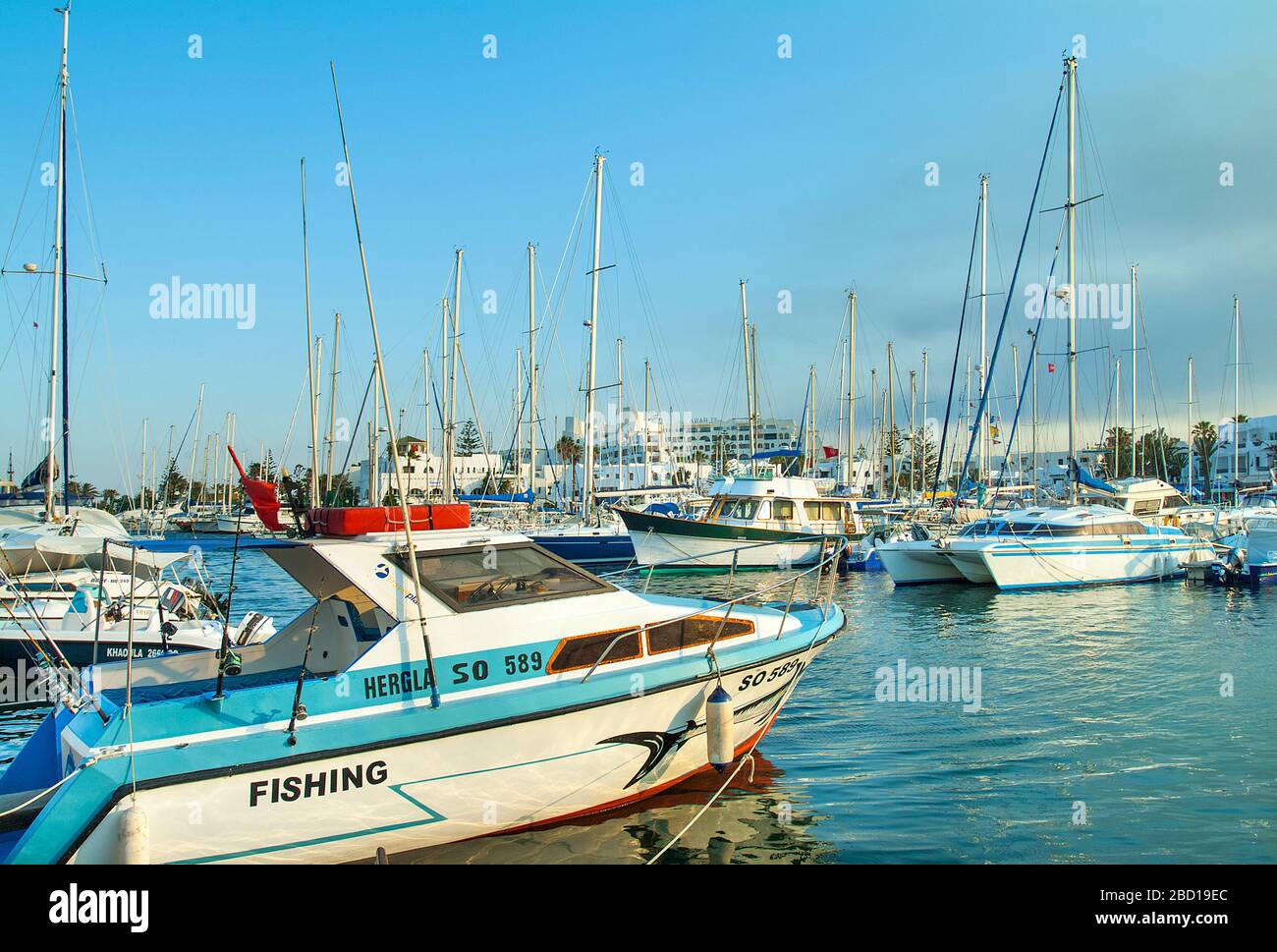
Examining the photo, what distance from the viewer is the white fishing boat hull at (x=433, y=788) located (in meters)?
5.88

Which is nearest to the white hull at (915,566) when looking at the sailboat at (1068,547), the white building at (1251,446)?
the sailboat at (1068,547)

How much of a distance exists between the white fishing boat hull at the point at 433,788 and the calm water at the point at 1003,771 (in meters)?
Result: 0.32

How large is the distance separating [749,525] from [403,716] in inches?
1043

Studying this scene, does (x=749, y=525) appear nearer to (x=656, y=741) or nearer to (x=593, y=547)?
(x=593, y=547)

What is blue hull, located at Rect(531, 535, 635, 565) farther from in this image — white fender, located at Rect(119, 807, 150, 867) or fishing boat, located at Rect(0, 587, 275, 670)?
white fender, located at Rect(119, 807, 150, 867)

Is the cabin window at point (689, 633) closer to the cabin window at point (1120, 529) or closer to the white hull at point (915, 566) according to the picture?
the white hull at point (915, 566)

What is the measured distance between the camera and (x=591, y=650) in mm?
7570

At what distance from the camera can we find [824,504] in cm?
3412

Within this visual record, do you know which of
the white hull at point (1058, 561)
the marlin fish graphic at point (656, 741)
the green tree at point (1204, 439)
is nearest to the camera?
the marlin fish graphic at point (656, 741)

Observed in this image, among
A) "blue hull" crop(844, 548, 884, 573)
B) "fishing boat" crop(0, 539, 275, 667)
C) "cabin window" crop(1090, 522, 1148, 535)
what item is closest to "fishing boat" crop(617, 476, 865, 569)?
"blue hull" crop(844, 548, 884, 573)

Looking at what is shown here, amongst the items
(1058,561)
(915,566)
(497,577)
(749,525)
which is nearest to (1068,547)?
(1058,561)

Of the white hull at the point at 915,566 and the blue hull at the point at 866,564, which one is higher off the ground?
the white hull at the point at 915,566

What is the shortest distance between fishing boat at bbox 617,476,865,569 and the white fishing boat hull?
22.6m
